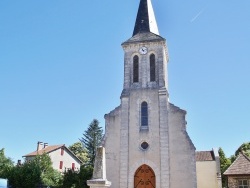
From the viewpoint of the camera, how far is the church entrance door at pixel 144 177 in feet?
68.1

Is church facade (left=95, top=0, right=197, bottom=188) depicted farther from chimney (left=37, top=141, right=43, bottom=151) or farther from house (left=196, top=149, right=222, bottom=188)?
chimney (left=37, top=141, right=43, bottom=151)

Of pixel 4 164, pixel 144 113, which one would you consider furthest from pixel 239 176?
pixel 4 164

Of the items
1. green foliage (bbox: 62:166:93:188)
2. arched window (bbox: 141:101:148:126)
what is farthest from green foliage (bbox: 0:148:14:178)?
arched window (bbox: 141:101:148:126)

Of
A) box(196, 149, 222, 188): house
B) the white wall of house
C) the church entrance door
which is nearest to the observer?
the church entrance door

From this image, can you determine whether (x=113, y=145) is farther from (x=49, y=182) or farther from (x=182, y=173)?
(x=49, y=182)

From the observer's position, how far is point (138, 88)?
2325 centimetres

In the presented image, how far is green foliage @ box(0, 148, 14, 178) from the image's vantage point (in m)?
28.1

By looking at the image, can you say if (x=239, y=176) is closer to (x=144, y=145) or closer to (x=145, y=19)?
(x=144, y=145)

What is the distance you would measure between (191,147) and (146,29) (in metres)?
10.5

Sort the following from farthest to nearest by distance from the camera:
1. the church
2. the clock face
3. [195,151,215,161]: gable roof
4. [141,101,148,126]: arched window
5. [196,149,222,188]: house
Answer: [195,151,215,161]: gable roof
[196,149,222,188]: house
the clock face
[141,101,148,126]: arched window
the church

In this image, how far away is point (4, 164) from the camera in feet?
103

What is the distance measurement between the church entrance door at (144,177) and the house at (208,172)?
28.4 feet

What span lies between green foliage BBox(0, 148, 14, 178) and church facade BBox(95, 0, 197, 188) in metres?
11.9

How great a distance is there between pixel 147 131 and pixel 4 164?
57.3 feet
